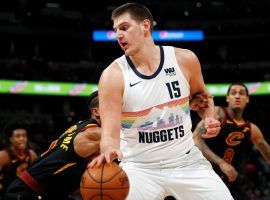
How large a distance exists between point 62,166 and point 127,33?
6.23 feet

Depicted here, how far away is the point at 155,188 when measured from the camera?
387cm

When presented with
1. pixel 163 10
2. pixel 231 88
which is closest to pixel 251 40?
pixel 163 10

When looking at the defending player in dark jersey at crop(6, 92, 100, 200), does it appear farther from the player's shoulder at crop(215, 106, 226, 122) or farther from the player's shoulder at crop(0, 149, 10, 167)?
the player's shoulder at crop(215, 106, 226, 122)

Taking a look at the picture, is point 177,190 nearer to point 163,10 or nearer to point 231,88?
point 231,88

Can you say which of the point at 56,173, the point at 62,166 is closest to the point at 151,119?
the point at 62,166

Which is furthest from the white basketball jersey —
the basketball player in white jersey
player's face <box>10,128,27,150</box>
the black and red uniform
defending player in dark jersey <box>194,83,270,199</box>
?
player's face <box>10,128,27,150</box>

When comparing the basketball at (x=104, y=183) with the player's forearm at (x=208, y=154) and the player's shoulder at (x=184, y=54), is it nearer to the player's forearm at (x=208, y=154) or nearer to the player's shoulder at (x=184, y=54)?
the player's shoulder at (x=184, y=54)

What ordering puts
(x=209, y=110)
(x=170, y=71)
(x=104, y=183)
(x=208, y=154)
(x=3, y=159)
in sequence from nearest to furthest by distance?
(x=104, y=183)
(x=170, y=71)
(x=209, y=110)
(x=208, y=154)
(x=3, y=159)

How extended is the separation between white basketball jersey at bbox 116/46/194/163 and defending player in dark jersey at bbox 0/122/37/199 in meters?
3.56

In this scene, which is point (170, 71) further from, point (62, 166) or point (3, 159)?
point (3, 159)

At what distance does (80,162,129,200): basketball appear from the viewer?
336cm

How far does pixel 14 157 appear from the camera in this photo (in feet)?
23.7

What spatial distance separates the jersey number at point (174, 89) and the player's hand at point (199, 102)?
406 mm

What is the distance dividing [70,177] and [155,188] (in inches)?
66.4
